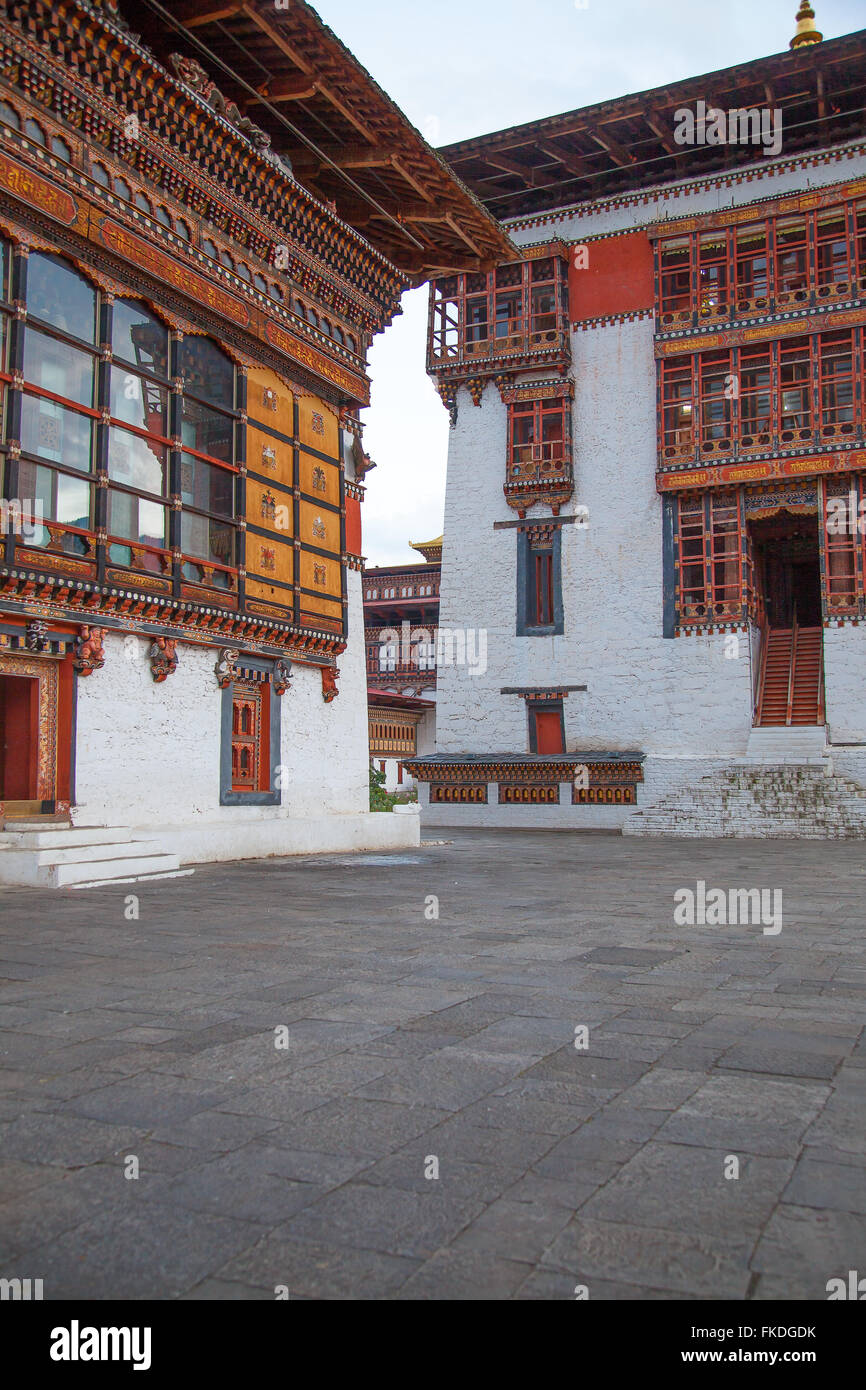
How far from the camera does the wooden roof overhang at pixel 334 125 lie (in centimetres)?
1188

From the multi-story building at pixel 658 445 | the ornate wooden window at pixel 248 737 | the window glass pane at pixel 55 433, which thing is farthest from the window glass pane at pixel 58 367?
the multi-story building at pixel 658 445

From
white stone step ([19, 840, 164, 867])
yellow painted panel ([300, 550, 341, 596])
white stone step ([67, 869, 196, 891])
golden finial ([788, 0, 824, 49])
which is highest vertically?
golden finial ([788, 0, 824, 49])

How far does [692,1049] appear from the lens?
12.6 feet

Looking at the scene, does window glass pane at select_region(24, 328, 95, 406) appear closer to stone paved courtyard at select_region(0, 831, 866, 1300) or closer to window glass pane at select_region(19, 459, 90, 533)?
window glass pane at select_region(19, 459, 90, 533)

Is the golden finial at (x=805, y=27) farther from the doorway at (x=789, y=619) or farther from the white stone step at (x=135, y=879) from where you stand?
the white stone step at (x=135, y=879)

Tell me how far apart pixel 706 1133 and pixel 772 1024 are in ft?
4.79

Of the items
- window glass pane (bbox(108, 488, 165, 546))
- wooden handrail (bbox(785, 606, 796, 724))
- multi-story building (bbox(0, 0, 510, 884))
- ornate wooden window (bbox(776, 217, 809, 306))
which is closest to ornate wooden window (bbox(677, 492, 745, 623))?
wooden handrail (bbox(785, 606, 796, 724))

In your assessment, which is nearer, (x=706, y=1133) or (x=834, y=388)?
(x=706, y=1133)

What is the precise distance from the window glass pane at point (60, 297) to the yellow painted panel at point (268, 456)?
298 cm

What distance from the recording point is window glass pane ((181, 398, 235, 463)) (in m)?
13.0

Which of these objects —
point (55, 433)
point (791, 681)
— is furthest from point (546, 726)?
point (55, 433)

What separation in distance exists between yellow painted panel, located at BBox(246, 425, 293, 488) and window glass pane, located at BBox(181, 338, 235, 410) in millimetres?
545

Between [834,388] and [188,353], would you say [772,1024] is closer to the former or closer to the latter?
[188,353]
